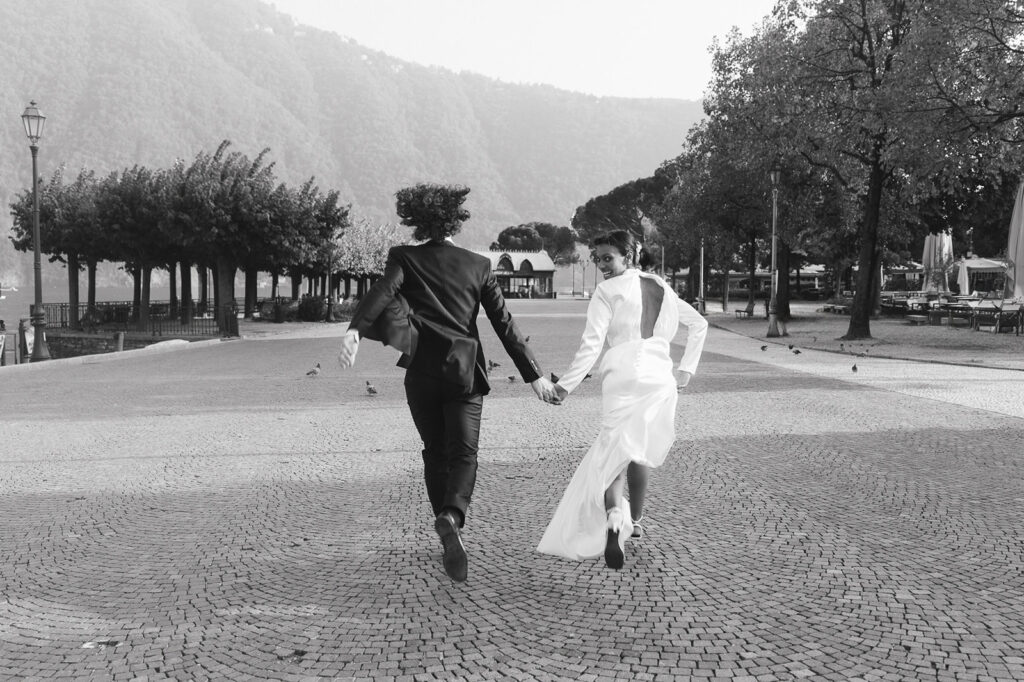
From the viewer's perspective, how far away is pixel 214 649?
327cm

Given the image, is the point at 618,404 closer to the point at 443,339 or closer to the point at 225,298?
the point at 443,339

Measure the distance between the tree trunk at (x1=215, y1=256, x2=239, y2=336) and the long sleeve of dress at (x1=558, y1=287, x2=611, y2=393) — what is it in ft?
79.8

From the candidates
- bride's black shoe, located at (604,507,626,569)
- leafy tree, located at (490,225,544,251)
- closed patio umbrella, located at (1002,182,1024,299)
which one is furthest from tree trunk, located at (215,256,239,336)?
leafy tree, located at (490,225,544,251)

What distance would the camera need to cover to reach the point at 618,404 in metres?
4.27

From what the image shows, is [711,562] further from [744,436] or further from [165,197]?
[165,197]

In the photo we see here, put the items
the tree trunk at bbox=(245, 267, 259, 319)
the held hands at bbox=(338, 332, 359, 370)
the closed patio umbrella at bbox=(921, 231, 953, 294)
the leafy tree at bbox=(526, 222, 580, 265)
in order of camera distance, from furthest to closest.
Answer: the leafy tree at bbox=(526, 222, 580, 265) → the tree trunk at bbox=(245, 267, 259, 319) → the closed patio umbrella at bbox=(921, 231, 953, 294) → the held hands at bbox=(338, 332, 359, 370)

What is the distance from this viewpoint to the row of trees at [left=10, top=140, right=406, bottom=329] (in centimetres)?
2997

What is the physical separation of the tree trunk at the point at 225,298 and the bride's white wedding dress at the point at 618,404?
24354 millimetres

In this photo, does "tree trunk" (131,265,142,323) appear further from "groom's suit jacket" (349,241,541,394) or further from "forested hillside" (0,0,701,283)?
"forested hillside" (0,0,701,283)

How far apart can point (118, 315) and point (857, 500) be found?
3545 cm

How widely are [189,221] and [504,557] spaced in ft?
90.4

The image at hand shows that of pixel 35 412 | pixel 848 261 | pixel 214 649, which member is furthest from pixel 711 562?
pixel 848 261

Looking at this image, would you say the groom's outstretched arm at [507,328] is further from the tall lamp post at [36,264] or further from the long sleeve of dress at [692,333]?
the tall lamp post at [36,264]

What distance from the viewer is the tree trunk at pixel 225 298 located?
89.8ft
